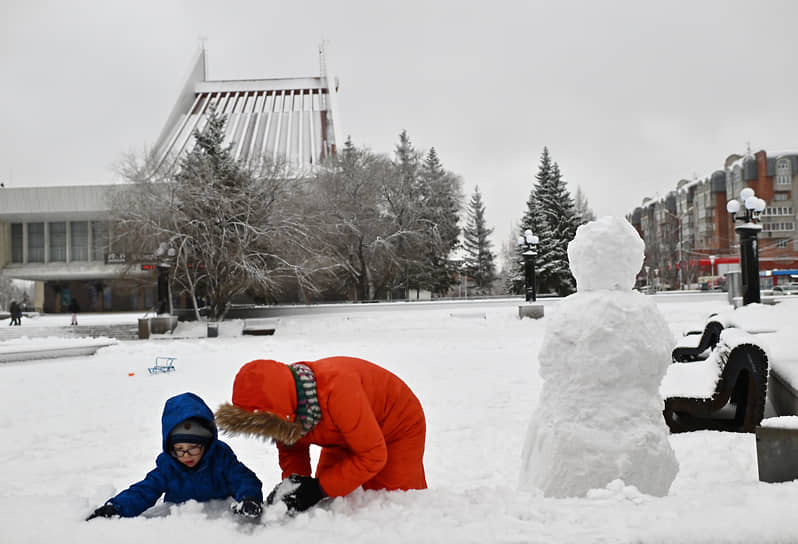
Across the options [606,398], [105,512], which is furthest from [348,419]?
[606,398]

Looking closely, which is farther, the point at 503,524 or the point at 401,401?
the point at 401,401

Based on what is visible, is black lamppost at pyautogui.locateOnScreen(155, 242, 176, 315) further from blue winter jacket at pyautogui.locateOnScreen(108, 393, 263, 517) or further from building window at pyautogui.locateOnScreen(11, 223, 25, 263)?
building window at pyautogui.locateOnScreen(11, 223, 25, 263)

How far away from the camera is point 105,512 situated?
7.64ft

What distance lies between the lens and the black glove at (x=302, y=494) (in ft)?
7.43

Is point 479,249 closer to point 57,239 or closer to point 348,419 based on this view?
point 57,239

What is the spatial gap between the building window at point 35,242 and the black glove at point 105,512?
5143 cm

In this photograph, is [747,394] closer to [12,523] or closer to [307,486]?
[307,486]

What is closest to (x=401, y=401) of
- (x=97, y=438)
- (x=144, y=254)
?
(x=97, y=438)

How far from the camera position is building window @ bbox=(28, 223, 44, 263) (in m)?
46.5

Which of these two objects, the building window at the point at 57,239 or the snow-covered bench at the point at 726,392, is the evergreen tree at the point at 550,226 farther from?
the building window at the point at 57,239

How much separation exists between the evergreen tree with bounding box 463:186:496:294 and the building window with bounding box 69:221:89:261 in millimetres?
30154

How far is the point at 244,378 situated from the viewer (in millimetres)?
2340

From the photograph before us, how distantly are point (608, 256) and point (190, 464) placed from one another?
9.16 ft

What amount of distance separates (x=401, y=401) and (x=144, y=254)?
24781 mm
